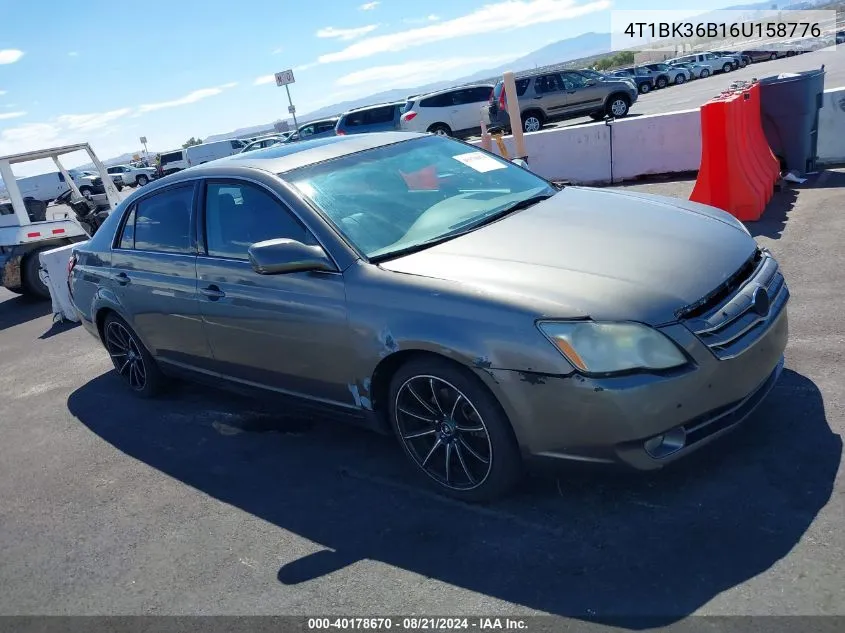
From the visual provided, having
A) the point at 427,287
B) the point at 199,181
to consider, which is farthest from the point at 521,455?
the point at 199,181

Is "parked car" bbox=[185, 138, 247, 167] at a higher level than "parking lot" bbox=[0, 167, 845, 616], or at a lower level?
lower

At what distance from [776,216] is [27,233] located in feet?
32.4

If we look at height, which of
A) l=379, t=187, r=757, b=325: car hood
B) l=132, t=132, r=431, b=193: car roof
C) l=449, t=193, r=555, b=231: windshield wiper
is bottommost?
l=379, t=187, r=757, b=325: car hood

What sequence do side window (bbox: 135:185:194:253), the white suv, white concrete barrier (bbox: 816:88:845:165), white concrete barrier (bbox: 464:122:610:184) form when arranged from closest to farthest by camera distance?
side window (bbox: 135:185:194:253) < white concrete barrier (bbox: 816:88:845:165) < white concrete barrier (bbox: 464:122:610:184) < the white suv

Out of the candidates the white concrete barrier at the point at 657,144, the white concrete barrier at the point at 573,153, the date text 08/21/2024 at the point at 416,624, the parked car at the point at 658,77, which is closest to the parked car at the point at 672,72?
the parked car at the point at 658,77

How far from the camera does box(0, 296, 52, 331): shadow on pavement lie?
A: 10.0 meters

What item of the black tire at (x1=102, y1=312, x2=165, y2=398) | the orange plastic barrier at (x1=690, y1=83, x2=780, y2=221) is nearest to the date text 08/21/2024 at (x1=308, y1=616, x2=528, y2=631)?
the black tire at (x1=102, y1=312, x2=165, y2=398)

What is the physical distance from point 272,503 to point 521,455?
1.44m

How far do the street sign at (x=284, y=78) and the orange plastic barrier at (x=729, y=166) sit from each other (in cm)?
2028

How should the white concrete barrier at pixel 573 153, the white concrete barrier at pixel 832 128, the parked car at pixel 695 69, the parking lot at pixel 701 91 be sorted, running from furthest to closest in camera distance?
the parked car at pixel 695 69
the parking lot at pixel 701 91
the white concrete barrier at pixel 573 153
the white concrete barrier at pixel 832 128

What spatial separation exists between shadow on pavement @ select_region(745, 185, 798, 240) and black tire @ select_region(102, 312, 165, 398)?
5541mm

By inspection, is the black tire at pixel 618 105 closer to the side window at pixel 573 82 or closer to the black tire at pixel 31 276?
the side window at pixel 573 82

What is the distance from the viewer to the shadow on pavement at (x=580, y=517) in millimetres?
2773

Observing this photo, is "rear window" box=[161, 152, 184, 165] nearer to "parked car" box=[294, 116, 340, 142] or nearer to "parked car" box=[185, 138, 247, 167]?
"parked car" box=[185, 138, 247, 167]
